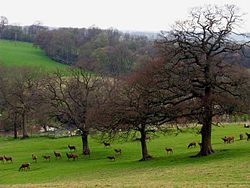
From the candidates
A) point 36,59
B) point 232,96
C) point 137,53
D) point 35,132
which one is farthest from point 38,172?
point 36,59

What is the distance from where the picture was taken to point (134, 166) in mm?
41906

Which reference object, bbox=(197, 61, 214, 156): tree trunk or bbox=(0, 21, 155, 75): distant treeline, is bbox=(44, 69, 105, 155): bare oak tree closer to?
bbox=(197, 61, 214, 156): tree trunk

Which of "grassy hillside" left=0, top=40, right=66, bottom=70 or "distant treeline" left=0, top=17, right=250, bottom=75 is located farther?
"grassy hillside" left=0, top=40, right=66, bottom=70

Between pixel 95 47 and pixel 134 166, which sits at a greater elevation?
pixel 95 47

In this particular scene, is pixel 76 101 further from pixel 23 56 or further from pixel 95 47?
pixel 23 56

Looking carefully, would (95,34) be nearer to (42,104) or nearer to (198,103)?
(42,104)

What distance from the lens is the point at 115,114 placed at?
1735 inches

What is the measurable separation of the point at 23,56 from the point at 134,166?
127m

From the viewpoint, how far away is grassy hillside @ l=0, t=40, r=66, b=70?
493ft

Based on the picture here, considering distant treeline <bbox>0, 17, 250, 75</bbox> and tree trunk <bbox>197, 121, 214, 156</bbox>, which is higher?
distant treeline <bbox>0, 17, 250, 75</bbox>

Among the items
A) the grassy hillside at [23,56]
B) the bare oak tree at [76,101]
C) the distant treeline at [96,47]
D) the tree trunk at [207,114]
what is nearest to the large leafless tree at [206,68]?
the tree trunk at [207,114]

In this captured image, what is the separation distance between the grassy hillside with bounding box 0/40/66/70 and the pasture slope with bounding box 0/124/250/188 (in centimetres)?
7098

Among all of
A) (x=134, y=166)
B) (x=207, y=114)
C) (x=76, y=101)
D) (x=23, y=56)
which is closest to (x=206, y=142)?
(x=207, y=114)

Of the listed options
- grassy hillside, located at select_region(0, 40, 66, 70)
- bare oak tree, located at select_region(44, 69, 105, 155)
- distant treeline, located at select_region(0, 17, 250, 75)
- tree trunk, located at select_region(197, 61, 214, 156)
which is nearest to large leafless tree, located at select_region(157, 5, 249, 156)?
tree trunk, located at select_region(197, 61, 214, 156)
